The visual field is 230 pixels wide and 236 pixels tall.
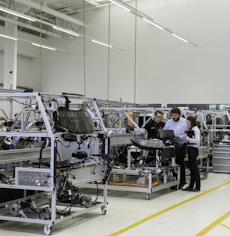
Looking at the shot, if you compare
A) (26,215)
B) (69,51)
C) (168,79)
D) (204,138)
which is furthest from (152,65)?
(26,215)

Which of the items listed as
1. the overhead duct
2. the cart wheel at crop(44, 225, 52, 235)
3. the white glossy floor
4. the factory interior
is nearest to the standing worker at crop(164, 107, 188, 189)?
the factory interior

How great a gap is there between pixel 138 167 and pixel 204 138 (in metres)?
3.56

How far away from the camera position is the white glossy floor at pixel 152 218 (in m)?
4.75

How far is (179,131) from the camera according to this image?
7.98 m

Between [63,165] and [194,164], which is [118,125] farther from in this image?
[63,165]

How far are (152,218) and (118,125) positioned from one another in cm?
807

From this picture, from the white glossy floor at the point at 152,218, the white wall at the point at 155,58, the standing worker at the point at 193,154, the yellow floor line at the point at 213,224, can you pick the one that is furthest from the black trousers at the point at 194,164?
the white wall at the point at 155,58

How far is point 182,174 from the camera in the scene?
8.10 m

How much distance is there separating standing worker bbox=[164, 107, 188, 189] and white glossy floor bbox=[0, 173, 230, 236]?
659mm

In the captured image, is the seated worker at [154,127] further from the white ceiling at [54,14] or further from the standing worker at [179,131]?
the white ceiling at [54,14]

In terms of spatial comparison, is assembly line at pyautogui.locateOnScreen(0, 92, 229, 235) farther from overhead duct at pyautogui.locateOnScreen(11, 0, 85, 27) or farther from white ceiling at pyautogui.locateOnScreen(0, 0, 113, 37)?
white ceiling at pyautogui.locateOnScreen(0, 0, 113, 37)

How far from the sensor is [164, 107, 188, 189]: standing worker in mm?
7902

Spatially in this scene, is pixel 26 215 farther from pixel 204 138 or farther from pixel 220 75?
pixel 220 75

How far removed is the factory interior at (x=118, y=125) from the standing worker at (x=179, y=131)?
29 millimetres
